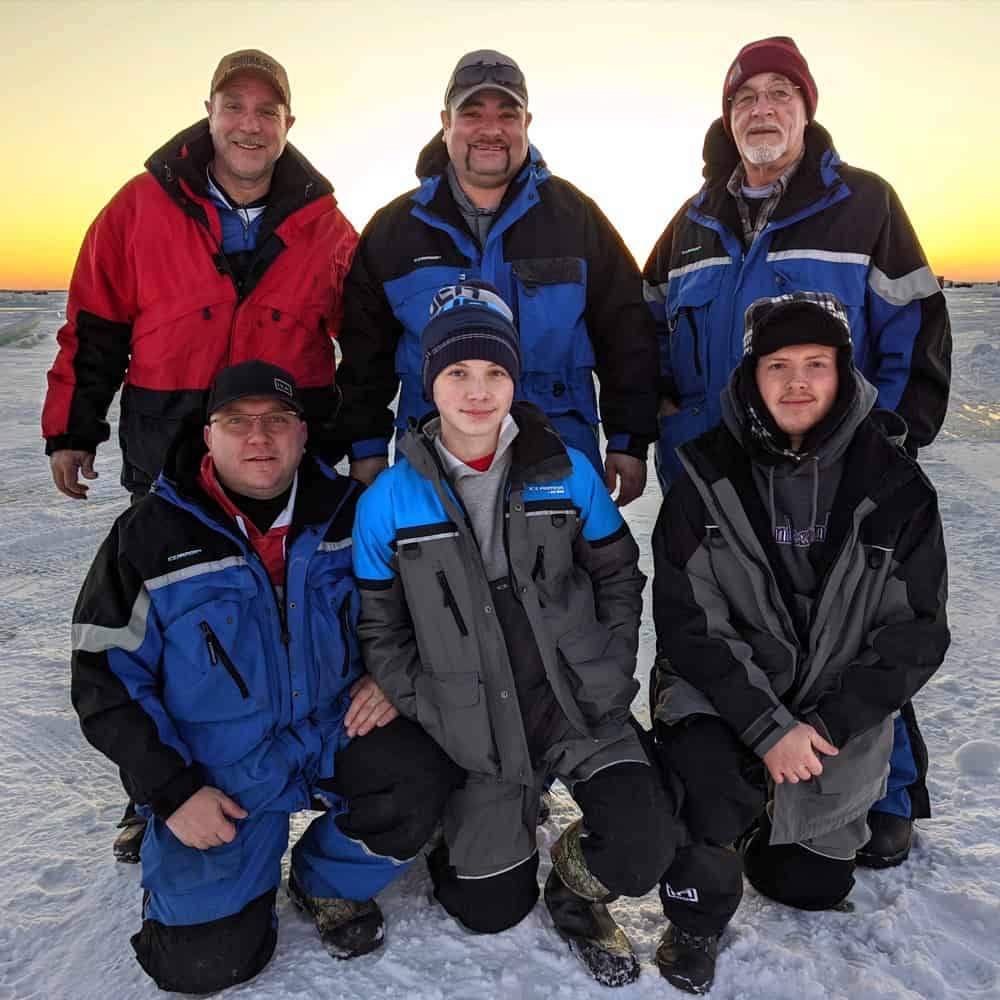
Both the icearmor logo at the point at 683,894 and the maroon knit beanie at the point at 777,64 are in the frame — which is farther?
the maroon knit beanie at the point at 777,64

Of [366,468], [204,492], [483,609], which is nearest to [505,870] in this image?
[483,609]

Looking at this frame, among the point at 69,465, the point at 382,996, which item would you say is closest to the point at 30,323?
the point at 69,465

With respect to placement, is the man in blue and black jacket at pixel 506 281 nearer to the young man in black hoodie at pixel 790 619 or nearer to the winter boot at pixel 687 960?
the young man in black hoodie at pixel 790 619

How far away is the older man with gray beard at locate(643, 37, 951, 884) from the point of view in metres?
Answer: 2.90

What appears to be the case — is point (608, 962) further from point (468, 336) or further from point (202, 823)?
point (468, 336)

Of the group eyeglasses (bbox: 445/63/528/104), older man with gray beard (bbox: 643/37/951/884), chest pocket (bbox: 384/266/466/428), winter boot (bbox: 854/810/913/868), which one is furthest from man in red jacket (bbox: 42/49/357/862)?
winter boot (bbox: 854/810/913/868)

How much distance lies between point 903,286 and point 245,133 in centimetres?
253

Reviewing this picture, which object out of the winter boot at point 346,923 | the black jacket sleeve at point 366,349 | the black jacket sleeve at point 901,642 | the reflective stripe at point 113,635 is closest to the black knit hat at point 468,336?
the black jacket sleeve at point 366,349

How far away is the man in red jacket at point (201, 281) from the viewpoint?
10.1ft

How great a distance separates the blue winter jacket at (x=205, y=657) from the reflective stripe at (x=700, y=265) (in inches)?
70.6

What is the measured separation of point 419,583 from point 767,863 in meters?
1.40

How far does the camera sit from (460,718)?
2.39 metres

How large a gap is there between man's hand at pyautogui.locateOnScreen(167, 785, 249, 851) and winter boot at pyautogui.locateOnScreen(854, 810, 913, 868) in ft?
6.40

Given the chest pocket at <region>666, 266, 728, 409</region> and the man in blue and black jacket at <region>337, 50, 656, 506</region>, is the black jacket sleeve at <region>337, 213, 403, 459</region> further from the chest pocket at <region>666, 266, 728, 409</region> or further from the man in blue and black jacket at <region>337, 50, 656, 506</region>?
the chest pocket at <region>666, 266, 728, 409</region>
